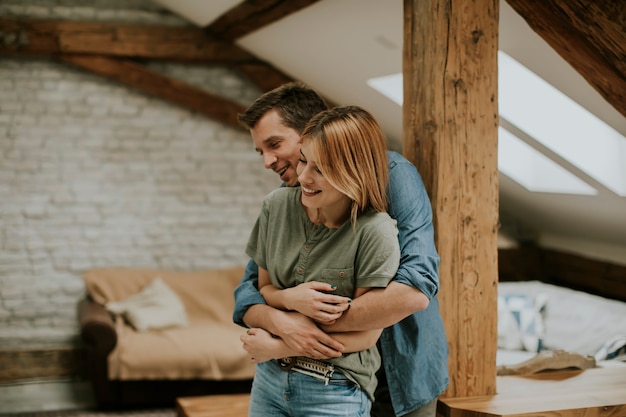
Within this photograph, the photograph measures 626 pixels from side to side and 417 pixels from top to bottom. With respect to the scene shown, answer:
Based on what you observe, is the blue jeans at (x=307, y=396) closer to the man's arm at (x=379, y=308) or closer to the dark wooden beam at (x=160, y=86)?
the man's arm at (x=379, y=308)

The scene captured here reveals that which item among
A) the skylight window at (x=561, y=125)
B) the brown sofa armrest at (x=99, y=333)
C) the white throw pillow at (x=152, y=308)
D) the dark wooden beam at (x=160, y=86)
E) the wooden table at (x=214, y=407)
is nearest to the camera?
the wooden table at (x=214, y=407)

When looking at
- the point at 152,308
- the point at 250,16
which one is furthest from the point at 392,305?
the point at 152,308

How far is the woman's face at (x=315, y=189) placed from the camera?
2.02 meters

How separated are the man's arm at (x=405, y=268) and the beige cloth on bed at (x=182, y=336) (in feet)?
10.6

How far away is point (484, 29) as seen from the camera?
8.67 ft

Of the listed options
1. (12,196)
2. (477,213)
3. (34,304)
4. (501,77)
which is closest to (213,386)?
(34,304)

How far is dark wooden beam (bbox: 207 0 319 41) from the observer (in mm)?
4488

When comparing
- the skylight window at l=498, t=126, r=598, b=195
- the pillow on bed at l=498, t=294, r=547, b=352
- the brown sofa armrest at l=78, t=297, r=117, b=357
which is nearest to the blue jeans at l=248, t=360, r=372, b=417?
the pillow on bed at l=498, t=294, r=547, b=352

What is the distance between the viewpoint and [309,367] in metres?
2.08

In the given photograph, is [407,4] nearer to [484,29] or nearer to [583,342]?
[484,29]

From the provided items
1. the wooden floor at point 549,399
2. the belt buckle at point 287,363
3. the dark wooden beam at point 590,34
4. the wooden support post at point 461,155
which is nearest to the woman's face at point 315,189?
the belt buckle at point 287,363

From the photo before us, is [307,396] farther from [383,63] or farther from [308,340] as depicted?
[383,63]

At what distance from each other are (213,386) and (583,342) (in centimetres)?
246

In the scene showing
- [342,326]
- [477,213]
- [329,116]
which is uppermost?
[329,116]
